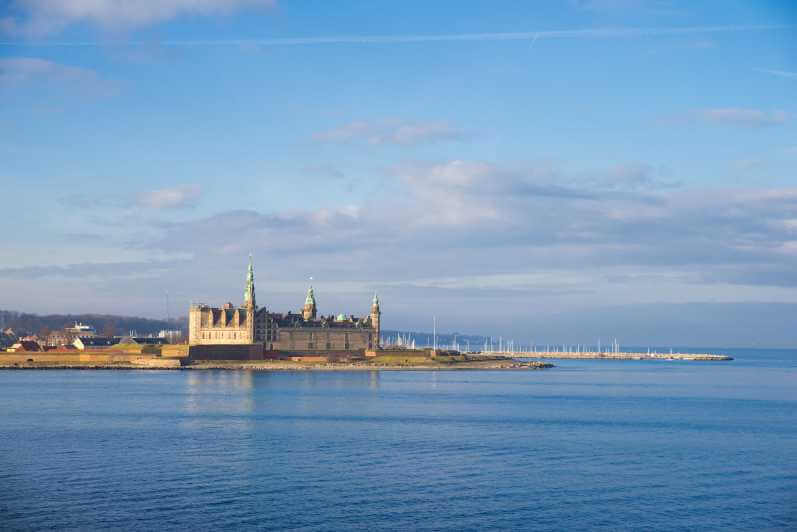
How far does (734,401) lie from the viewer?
87812 millimetres

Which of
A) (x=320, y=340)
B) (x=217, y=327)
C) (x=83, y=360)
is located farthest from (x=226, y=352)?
(x=320, y=340)

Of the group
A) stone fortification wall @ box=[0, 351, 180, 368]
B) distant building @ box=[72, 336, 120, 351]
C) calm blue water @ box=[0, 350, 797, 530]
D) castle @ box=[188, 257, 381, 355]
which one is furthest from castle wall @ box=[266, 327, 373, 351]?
calm blue water @ box=[0, 350, 797, 530]

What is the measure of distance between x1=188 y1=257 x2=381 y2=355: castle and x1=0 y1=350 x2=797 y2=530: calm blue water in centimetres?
6706

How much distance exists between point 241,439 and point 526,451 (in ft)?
50.0

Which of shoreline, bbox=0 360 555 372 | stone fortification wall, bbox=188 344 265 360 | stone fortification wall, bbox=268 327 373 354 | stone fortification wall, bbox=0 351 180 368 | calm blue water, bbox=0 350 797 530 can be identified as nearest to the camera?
calm blue water, bbox=0 350 797 530

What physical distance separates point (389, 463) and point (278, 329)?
11554 cm

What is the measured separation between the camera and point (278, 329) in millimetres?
158625

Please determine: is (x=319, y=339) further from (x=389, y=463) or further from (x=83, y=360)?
(x=389, y=463)

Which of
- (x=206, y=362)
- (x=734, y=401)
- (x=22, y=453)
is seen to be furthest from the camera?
(x=206, y=362)

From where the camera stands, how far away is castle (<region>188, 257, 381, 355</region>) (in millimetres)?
152125

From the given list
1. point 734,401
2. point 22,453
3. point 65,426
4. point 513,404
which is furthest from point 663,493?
point 734,401

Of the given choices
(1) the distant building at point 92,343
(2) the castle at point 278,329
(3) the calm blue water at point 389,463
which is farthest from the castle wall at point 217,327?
(3) the calm blue water at point 389,463

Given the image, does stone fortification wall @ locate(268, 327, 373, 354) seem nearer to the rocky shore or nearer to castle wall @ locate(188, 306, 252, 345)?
castle wall @ locate(188, 306, 252, 345)

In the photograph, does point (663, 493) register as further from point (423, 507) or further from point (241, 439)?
point (241, 439)
